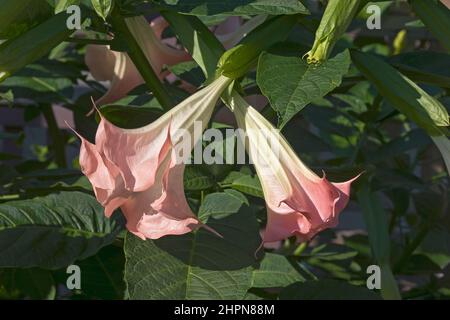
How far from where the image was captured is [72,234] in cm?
86

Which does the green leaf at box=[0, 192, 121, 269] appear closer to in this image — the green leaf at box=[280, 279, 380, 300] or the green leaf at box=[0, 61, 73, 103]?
the green leaf at box=[280, 279, 380, 300]

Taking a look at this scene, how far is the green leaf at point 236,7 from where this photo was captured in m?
0.68

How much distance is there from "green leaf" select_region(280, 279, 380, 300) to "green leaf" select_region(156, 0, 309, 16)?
0.34 meters

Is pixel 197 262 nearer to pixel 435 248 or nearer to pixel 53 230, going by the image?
pixel 53 230

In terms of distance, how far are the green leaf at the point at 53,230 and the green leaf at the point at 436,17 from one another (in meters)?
0.38

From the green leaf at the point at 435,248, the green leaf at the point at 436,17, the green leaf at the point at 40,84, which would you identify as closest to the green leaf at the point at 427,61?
the green leaf at the point at 436,17

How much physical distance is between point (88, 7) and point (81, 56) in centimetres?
64

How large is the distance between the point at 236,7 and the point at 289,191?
17 centimetres

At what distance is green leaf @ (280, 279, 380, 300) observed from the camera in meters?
0.89

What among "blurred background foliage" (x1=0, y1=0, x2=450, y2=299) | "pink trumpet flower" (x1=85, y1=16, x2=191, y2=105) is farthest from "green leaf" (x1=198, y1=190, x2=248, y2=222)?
"pink trumpet flower" (x1=85, y1=16, x2=191, y2=105)

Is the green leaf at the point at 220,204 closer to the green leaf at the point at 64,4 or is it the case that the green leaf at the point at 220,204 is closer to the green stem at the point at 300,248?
the green leaf at the point at 64,4
